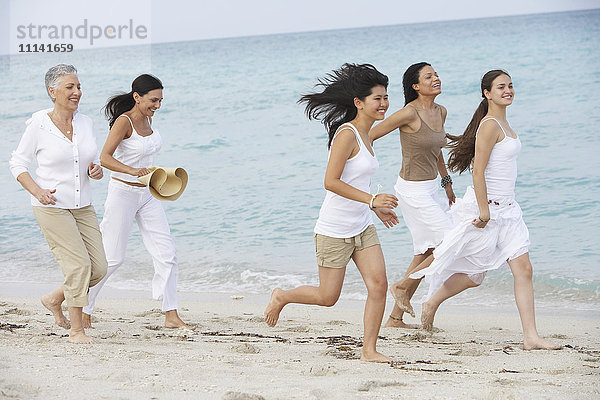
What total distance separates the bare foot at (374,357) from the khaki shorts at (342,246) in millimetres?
534

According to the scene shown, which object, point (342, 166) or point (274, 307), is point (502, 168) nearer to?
point (342, 166)

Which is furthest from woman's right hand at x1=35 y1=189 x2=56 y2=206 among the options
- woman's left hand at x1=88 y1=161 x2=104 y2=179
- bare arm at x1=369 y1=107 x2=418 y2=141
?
bare arm at x1=369 y1=107 x2=418 y2=141

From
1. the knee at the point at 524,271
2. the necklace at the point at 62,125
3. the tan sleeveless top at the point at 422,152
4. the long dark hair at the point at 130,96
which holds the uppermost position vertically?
the long dark hair at the point at 130,96

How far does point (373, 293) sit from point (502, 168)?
1.40 meters

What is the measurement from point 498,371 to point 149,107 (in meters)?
2.98

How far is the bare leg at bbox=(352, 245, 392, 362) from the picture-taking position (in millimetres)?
4488

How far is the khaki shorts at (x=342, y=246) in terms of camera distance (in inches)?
179

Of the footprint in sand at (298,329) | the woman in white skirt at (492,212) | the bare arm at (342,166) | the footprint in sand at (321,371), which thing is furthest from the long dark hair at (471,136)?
the footprint in sand at (321,371)

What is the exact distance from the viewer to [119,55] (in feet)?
149

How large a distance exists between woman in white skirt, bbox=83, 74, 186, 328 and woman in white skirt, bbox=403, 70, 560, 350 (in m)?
1.89

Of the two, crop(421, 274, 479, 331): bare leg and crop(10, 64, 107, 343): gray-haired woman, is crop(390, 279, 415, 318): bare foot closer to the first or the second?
crop(421, 274, 479, 331): bare leg

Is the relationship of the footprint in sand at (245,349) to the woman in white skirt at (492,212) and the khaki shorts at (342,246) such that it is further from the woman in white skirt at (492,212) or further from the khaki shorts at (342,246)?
the woman in white skirt at (492,212)

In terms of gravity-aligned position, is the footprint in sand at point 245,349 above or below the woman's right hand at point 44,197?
below

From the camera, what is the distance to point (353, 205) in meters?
4.56
